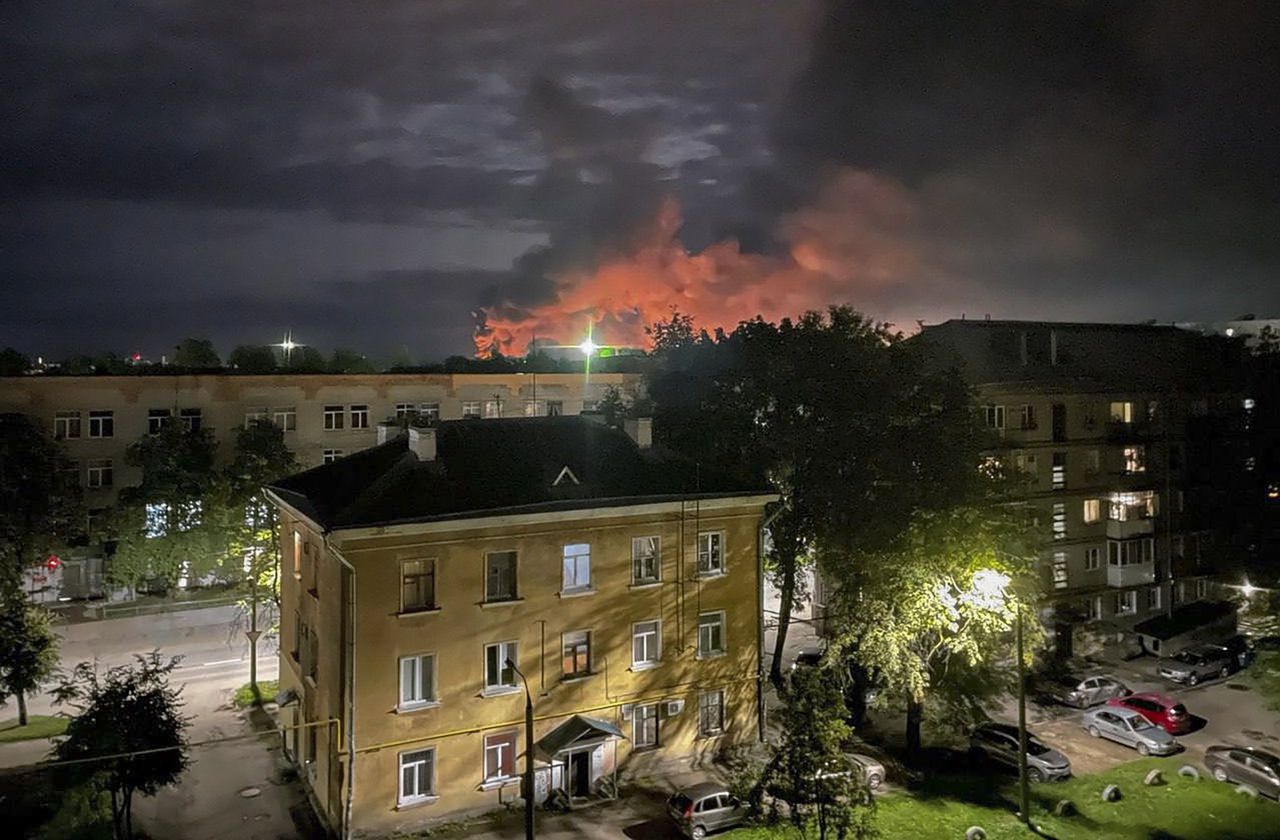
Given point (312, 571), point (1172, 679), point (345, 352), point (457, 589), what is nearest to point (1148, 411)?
point (1172, 679)

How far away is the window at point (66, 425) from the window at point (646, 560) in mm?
35809

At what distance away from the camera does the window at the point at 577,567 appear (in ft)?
81.9

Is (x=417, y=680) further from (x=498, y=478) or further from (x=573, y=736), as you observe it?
(x=498, y=478)

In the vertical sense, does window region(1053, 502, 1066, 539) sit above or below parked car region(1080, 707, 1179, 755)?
above

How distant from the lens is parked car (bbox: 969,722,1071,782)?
26.7 metres

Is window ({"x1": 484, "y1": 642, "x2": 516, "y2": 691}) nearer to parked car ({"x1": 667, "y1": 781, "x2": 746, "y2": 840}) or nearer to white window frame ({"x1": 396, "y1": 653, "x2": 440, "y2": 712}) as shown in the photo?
white window frame ({"x1": 396, "y1": 653, "x2": 440, "y2": 712})

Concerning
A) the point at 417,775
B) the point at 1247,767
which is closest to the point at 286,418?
the point at 417,775

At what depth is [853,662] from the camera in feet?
103

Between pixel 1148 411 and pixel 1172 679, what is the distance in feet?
47.7

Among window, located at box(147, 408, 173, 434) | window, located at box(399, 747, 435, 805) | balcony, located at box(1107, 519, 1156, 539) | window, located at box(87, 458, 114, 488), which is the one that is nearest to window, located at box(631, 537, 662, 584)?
window, located at box(399, 747, 435, 805)

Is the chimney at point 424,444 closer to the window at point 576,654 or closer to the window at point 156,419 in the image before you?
the window at point 576,654

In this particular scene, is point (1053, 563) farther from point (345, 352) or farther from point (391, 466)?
point (345, 352)

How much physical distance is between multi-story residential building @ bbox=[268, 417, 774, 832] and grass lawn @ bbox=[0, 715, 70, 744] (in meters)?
8.54

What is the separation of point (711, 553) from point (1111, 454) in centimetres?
2656
